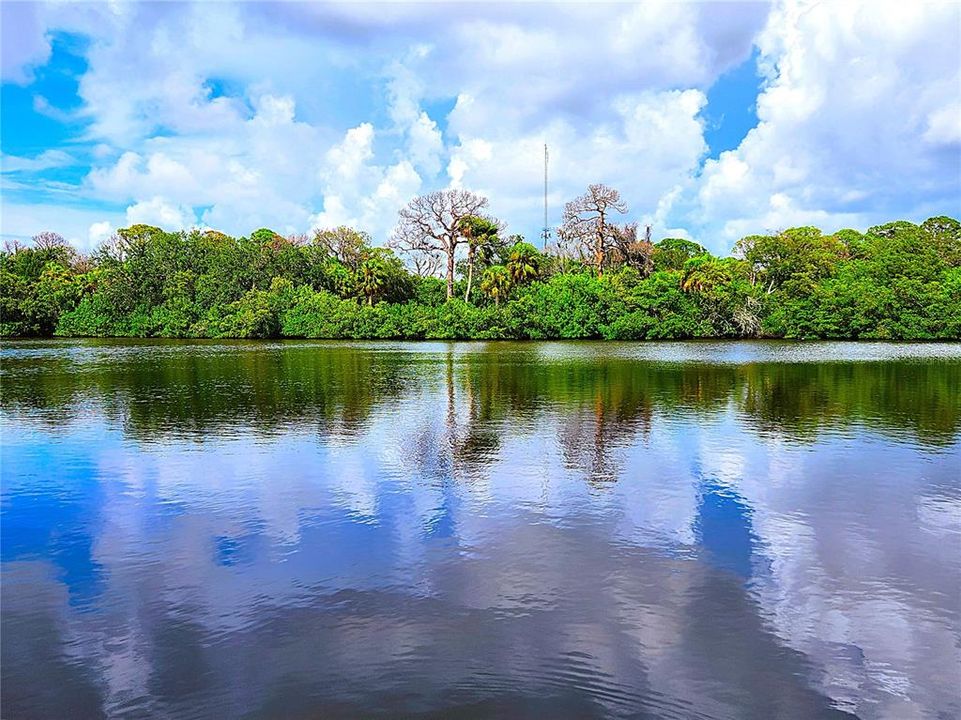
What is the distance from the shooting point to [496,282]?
75.5 meters

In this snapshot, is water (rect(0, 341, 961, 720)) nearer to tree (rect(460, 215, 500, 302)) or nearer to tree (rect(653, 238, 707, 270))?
tree (rect(460, 215, 500, 302))

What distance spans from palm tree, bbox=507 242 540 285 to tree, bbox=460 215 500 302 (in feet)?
9.36

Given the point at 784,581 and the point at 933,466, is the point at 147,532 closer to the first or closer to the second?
the point at 784,581

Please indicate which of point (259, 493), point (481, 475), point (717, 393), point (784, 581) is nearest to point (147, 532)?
point (259, 493)

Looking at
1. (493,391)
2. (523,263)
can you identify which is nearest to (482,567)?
(493,391)

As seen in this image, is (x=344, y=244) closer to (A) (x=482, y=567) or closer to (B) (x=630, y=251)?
(B) (x=630, y=251)

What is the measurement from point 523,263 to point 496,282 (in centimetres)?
371

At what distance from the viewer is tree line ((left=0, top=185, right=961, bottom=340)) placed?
69625mm

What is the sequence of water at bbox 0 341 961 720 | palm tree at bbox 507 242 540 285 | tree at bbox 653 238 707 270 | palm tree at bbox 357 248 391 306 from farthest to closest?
tree at bbox 653 238 707 270, palm tree at bbox 507 242 540 285, palm tree at bbox 357 248 391 306, water at bbox 0 341 961 720

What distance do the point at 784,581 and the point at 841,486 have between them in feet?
15.8

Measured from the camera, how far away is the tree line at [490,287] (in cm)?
6962

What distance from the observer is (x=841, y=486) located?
1260 cm

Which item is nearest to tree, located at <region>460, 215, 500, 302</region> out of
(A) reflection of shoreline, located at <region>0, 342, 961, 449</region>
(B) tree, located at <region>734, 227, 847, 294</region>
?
(B) tree, located at <region>734, 227, 847, 294</region>

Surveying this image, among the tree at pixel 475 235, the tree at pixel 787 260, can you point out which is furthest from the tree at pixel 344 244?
the tree at pixel 787 260
